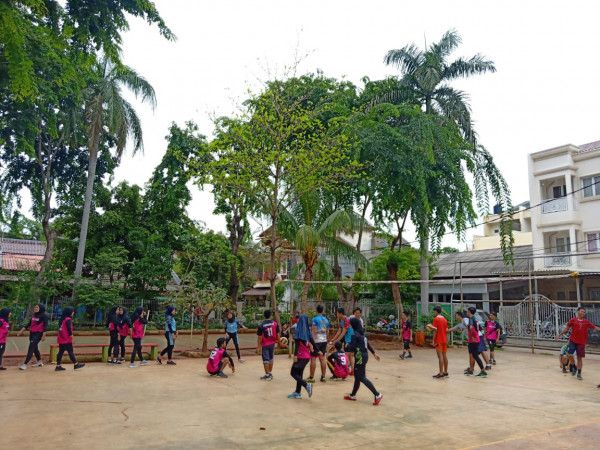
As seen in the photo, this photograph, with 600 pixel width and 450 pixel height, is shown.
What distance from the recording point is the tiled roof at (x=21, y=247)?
35263mm

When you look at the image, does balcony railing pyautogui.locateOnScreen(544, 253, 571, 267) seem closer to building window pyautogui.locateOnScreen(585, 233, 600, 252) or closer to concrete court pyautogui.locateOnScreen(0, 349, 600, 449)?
building window pyautogui.locateOnScreen(585, 233, 600, 252)

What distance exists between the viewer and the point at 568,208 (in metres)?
25.7

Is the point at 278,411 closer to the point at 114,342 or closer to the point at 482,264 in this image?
the point at 114,342

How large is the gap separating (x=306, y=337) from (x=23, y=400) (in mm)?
4832

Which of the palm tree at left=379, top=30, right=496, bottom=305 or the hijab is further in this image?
the palm tree at left=379, top=30, right=496, bottom=305

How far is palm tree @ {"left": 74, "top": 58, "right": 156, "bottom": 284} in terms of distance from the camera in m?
24.5

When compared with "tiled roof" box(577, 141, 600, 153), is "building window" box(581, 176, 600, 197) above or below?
below

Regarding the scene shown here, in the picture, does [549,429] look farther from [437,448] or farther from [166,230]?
[166,230]

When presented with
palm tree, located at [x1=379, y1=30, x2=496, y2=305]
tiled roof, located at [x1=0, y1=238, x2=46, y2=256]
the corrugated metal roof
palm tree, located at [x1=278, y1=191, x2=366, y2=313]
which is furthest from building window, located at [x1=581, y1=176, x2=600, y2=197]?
tiled roof, located at [x1=0, y1=238, x2=46, y2=256]

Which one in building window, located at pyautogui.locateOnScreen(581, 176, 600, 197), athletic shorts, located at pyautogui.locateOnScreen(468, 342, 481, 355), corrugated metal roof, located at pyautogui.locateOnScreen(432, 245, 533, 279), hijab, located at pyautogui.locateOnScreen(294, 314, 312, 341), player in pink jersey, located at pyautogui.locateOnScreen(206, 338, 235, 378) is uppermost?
building window, located at pyautogui.locateOnScreen(581, 176, 600, 197)

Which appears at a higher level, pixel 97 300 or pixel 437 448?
pixel 97 300

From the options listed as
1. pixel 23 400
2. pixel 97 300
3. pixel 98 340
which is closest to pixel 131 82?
pixel 97 300

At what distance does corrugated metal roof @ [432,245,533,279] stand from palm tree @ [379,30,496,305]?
6.72 metres

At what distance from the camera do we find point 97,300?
23422 millimetres
